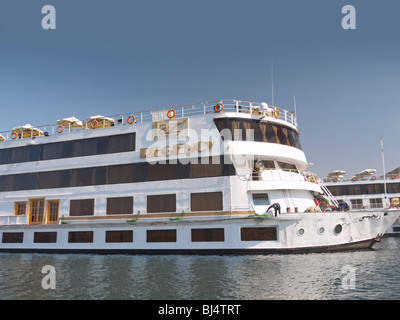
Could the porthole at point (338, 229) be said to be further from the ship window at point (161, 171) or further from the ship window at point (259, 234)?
the ship window at point (161, 171)

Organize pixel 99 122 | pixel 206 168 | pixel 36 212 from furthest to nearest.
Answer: pixel 99 122
pixel 36 212
pixel 206 168

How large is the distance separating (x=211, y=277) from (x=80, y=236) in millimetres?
11261

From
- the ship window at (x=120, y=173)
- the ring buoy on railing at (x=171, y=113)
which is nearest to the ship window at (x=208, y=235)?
the ship window at (x=120, y=173)

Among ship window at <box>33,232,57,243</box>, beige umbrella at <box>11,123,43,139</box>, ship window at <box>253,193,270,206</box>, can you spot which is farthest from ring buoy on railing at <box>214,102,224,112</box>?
beige umbrella at <box>11,123,43,139</box>

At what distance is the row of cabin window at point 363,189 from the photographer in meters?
45.2

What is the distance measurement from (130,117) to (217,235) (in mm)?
9457

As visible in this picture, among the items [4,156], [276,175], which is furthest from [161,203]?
[4,156]

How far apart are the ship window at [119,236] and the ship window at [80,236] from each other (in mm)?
1287

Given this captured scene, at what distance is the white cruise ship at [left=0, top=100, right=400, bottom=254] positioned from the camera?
1750cm

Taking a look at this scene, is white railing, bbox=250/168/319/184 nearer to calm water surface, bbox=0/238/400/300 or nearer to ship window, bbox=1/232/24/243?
calm water surface, bbox=0/238/400/300

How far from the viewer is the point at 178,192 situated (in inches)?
774

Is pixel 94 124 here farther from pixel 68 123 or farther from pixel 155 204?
pixel 155 204
